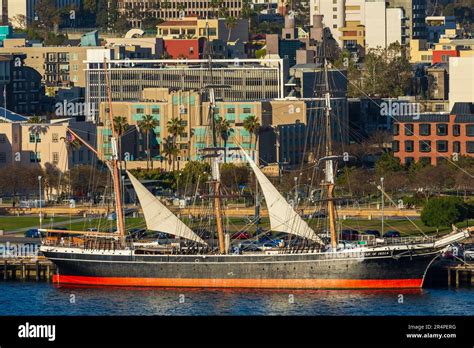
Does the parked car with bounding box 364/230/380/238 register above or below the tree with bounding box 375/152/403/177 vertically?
below

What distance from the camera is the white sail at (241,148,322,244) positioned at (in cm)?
7650

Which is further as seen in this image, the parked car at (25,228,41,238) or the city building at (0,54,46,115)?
the city building at (0,54,46,115)

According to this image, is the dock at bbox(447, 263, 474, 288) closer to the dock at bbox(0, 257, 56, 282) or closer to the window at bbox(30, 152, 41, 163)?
the dock at bbox(0, 257, 56, 282)

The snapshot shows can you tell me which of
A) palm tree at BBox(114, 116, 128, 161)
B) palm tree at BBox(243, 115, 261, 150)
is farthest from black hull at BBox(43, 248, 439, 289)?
palm tree at BBox(243, 115, 261, 150)

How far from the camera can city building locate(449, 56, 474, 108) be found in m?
151

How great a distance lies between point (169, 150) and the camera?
130 m

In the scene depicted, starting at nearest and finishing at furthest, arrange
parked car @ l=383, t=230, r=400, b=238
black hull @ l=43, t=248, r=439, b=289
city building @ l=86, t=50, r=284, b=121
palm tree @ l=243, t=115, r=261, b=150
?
black hull @ l=43, t=248, r=439, b=289 < parked car @ l=383, t=230, r=400, b=238 < palm tree @ l=243, t=115, r=261, b=150 < city building @ l=86, t=50, r=284, b=121

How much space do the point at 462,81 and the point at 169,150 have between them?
114ft

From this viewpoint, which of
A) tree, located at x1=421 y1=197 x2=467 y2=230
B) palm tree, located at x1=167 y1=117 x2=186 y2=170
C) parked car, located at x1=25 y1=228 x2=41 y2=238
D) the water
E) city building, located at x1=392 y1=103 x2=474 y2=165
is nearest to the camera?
the water

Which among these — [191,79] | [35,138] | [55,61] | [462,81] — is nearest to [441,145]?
[462,81]

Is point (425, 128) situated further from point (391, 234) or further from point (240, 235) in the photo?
point (240, 235)

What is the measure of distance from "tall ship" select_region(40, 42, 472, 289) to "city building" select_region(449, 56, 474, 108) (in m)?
71.2

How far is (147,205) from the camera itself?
264 feet

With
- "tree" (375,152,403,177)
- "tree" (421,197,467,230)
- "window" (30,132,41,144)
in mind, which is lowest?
"tree" (421,197,467,230)
